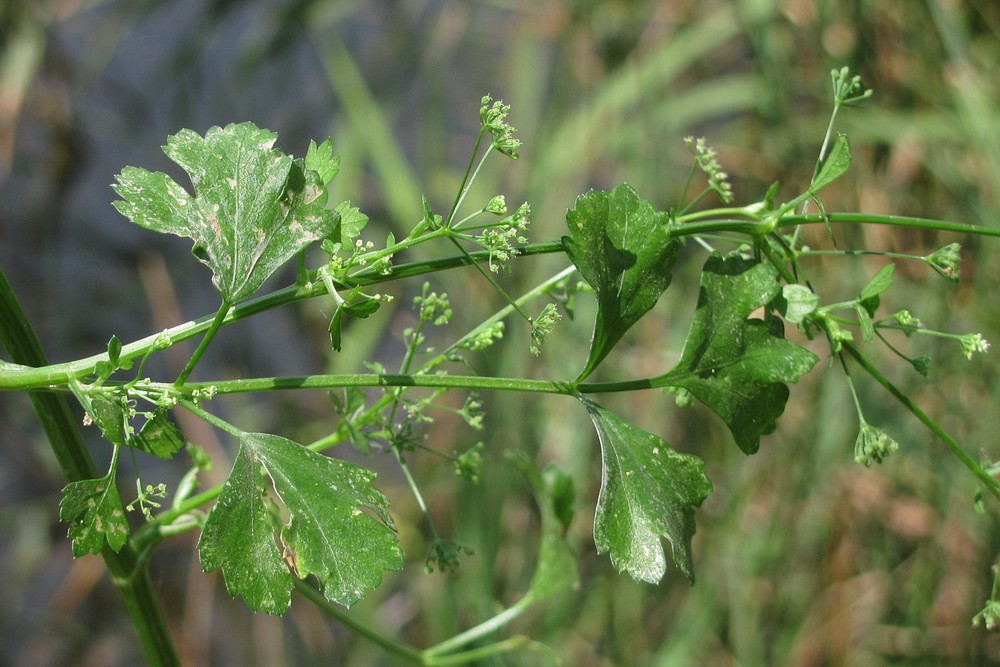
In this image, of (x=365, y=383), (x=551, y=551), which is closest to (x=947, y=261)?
(x=365, y=383)

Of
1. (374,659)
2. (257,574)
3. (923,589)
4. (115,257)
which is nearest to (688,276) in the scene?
(923,589)

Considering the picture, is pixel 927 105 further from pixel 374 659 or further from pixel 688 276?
pixel 374 659

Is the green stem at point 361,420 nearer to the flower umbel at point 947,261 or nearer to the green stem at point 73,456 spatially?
the green stem at point 73,456

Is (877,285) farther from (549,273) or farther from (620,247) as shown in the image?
(549,273)

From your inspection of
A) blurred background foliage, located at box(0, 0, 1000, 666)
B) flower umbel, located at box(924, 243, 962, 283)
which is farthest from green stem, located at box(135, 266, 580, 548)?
blurred background foliage, located at box(0, 0, 1000, 666)

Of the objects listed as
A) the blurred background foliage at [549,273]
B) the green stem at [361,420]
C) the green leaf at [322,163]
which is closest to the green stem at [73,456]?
the green stem at [361,420]
